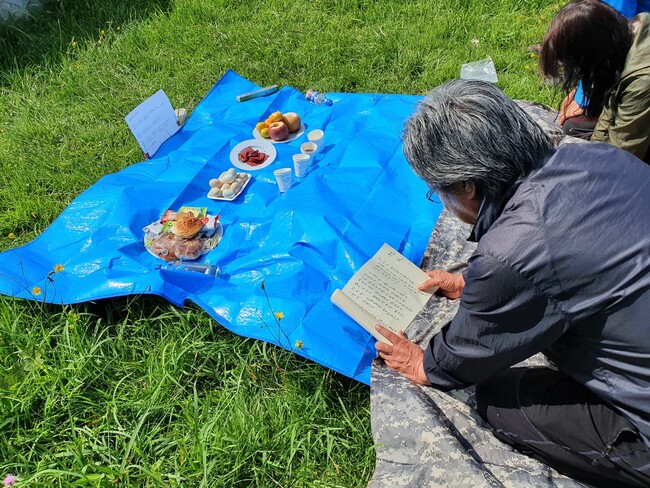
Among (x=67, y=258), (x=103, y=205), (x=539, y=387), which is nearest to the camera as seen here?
(x=539, y=387)

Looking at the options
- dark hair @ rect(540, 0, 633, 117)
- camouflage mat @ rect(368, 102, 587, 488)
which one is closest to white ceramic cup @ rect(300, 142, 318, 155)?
dark hair @ rect(540, 0, 633, 117)

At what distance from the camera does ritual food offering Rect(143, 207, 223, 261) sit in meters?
2.84

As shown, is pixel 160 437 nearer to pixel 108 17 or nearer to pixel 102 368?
pixel 102 368

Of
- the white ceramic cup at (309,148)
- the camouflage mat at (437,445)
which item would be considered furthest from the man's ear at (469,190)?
the white ceramic cup at (309,148)

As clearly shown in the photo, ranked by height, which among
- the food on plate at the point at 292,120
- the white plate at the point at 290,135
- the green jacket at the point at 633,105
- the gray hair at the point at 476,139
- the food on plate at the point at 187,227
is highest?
the gray hair at the point at 476,139

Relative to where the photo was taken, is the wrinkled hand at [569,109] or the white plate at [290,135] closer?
the wrinkled hand at [569,109]

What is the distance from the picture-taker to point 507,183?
1.61 meters

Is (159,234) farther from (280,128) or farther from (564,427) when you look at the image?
(564,427)

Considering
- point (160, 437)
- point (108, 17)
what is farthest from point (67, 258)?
point (108, 17)

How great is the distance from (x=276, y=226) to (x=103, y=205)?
1139 millimetres

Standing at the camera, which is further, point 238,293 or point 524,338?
point 238,293

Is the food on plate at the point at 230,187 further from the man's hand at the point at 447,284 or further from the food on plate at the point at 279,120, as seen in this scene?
the man's hand at the point at 447,284

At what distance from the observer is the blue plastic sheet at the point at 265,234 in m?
2.51

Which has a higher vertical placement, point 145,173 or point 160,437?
point 145,173
